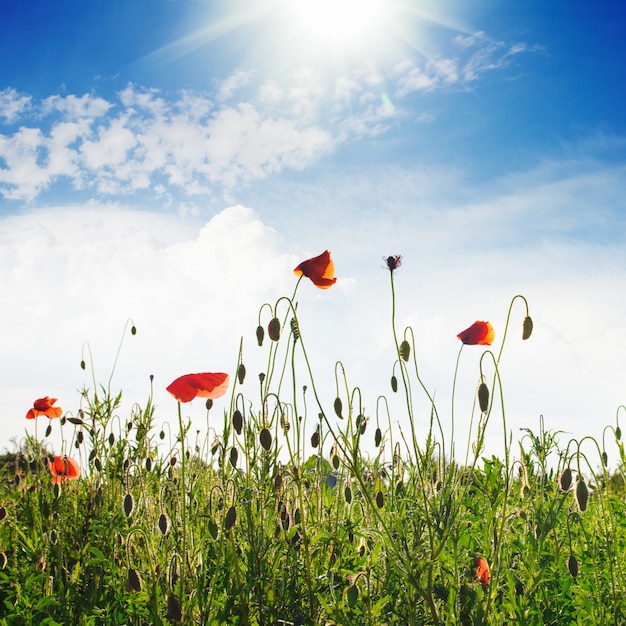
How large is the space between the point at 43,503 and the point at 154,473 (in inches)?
33.0

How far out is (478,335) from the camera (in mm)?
2703

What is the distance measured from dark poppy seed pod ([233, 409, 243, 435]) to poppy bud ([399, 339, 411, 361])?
758 millimetres

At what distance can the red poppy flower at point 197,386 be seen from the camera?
252 centimetres

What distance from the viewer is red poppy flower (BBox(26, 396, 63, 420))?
4.51m

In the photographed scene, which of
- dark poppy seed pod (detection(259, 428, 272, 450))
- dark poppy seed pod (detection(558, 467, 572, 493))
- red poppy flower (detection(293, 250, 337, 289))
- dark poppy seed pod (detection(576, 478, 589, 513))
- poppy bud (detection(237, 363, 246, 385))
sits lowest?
dark poppy seed pod (detection(576, 478, 589, 513))

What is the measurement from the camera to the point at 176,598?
2.08 m

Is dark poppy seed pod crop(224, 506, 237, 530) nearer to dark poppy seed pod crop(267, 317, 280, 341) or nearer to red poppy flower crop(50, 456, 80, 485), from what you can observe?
dark poppy seed pod crop(267, 317, 280, 341)

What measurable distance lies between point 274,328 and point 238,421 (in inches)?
16.4

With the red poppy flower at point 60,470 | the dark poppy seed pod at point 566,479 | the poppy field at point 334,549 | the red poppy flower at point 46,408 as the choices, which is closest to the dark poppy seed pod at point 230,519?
the poppy field at point 334,549

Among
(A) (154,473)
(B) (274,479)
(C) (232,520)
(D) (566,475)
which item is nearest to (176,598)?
(C) (232,520)

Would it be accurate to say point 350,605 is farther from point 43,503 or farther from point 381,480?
point 43,503

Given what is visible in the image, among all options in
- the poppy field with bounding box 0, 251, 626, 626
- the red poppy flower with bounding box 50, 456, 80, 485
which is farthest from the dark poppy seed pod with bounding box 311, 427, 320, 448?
the red poppy flower with bounding box 50, 456, 80, 485

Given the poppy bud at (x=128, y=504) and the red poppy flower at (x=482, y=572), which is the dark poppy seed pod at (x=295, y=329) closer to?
the poppy bud at (x=128, y=504)

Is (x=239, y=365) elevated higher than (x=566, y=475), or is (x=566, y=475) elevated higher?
(x=239, y=365)
